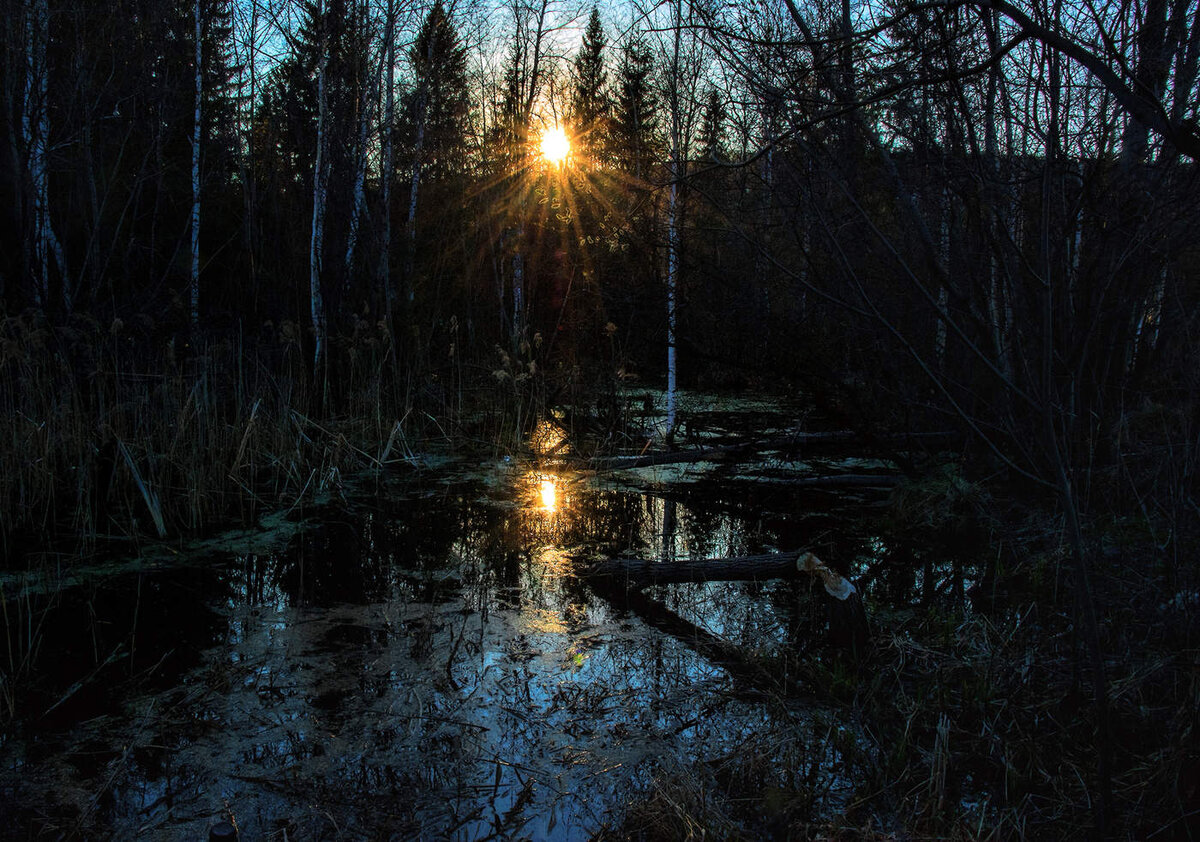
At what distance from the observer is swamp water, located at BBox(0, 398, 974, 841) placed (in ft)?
6.73

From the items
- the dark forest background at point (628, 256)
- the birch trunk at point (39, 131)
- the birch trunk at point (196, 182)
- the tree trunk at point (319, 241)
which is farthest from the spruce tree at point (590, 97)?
the birch trunk at point (39, 131)

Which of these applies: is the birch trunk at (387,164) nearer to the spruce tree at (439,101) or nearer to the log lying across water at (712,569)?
the spruce tree at (439,101)

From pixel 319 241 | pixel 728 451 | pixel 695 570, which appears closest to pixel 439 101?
pixel 319 241

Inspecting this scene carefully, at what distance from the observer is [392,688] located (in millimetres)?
2666

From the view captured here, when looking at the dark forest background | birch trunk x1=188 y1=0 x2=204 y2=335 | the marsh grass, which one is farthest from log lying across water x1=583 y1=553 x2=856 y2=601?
birch trunk x1=188 y1=0 x2=204 y2=335

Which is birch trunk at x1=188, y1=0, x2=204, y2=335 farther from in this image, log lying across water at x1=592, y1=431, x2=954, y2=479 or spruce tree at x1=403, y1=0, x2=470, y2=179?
log lying across water at x1=592, y1=431, x2=954, y2=479

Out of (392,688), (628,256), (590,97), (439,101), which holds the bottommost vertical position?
(392,688)

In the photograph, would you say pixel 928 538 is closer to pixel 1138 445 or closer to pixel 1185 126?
pixel 1138 445

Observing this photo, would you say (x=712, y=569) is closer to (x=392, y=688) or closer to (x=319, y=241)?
(x=392, y=688)

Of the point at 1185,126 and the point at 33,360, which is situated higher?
the point at 1185,126

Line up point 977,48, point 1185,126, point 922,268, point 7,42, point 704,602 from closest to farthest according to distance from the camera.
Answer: point 1185,126
point 977,48
point 704,602
point 922,268
point 7,42

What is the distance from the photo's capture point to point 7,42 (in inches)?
296

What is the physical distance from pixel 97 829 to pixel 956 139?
3.43 metres

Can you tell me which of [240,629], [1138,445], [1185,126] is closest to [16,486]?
[240,629]
